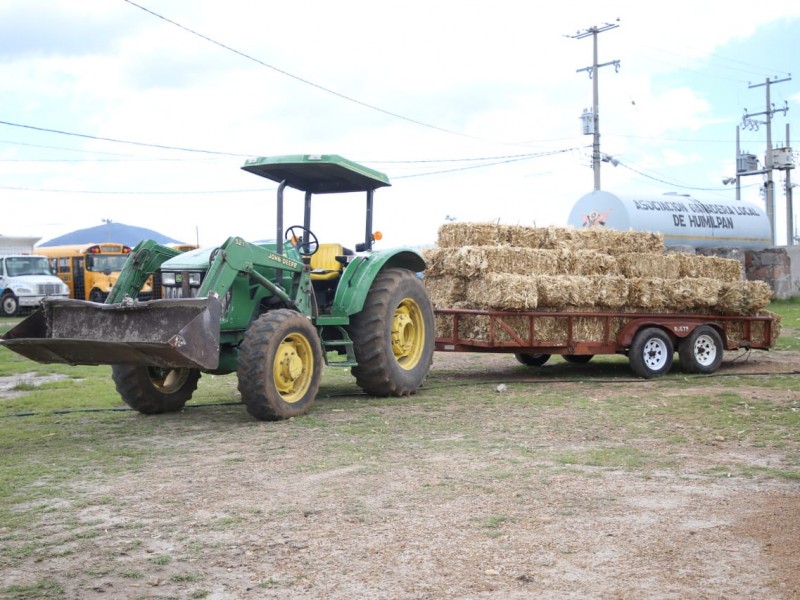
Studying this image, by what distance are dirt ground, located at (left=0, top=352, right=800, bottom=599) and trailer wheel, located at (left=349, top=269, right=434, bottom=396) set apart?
2447 millimetres

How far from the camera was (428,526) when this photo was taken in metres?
4.80

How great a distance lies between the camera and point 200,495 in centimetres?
548

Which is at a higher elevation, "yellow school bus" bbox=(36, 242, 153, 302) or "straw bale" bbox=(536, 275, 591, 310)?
"yellow school bus" bbox=(36, 242, 153, 302)

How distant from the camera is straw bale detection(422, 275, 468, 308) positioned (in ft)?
39.2

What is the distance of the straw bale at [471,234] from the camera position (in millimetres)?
12125

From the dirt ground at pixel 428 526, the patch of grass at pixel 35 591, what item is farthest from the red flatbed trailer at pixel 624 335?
the patch of grass at pixel 35 591

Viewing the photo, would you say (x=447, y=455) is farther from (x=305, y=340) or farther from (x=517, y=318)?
(x=517, y=318)

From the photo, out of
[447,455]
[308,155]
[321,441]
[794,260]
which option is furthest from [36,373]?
[794,260]

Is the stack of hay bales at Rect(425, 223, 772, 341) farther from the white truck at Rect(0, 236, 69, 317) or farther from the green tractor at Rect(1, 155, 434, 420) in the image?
the white truck at Rect(0, 236, 69, 317)

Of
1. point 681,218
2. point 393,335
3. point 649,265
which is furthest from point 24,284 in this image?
point 393,335

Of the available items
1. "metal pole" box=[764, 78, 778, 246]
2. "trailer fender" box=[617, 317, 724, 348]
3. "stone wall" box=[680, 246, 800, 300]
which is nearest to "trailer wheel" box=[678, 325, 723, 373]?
"trailer fender" box=[617, 317, 724, 348]

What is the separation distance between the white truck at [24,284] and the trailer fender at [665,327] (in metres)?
22.5

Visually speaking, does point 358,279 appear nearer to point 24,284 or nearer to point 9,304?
point 24,284

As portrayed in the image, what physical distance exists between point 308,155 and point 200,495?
449 cm
